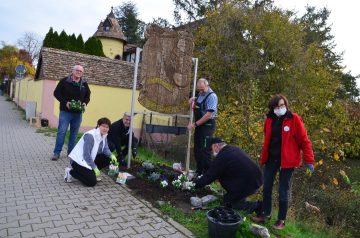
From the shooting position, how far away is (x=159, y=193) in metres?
6.07

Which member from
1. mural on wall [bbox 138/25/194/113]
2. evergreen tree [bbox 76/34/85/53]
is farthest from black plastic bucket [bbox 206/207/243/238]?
evergreen tree [bbox 76/34/85/53]

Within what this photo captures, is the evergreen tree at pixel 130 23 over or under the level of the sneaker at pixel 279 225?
over

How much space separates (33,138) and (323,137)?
362 inches

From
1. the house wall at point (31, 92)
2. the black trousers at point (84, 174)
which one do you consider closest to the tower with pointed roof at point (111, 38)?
the house wall at point (31, 92)

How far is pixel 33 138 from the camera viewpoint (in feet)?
38.8

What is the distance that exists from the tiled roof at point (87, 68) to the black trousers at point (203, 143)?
441 inches

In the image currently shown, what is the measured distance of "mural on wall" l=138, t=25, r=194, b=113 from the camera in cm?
750

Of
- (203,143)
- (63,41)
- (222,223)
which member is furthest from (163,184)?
(63,41)

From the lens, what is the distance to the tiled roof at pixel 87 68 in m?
16.4

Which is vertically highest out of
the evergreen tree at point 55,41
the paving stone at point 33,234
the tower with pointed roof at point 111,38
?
the tower with pointed roof at point 111,38

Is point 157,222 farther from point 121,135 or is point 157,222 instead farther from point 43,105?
point 43,105

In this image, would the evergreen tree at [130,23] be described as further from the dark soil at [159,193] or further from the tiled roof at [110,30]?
the dark soil at [159,193]

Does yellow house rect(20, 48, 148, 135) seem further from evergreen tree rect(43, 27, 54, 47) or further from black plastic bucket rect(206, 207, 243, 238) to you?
black plastic bucket rect(206, 207, 243, 238)

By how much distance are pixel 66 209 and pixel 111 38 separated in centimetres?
3734
